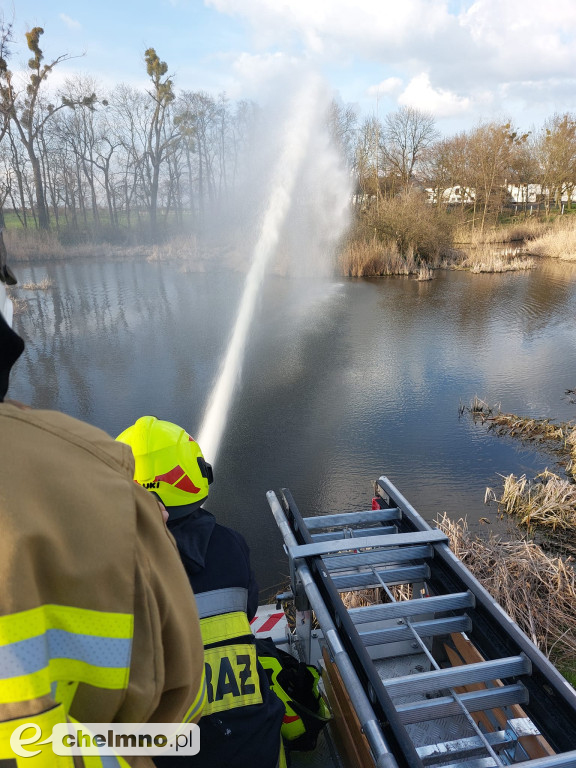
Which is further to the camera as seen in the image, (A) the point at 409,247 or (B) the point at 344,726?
(A) the point at 409,247

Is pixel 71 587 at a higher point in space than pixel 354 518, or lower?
higher

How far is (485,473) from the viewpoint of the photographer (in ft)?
19.2

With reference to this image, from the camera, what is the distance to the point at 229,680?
145 centimetres

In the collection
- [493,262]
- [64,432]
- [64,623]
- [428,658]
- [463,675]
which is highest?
[64,432]

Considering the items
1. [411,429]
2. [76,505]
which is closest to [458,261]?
[411,429]

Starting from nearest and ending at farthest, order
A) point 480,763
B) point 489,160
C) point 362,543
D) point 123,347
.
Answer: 1. point 480,763
2. point 362,543
3. point 123,347
4. point 489,160

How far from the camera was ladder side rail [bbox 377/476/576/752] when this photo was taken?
1521 millimetres

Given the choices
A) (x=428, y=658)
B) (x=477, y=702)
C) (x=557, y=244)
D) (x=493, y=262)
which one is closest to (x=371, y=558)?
(x=428, y=658)

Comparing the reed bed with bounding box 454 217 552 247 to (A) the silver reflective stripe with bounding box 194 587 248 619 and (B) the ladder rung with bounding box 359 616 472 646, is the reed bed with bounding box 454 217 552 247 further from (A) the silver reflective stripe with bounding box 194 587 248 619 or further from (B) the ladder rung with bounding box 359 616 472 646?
(A) the silver reflective stripe with bounding box 194 587 248 619

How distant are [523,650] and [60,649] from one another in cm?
155

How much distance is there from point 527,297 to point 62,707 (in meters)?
15.8

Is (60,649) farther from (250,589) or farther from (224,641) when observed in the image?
(250,589)

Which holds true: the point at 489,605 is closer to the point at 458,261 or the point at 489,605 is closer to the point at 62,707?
the point at 62,707

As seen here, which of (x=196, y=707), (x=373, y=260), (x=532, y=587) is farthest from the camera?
(x=373, y=260)
